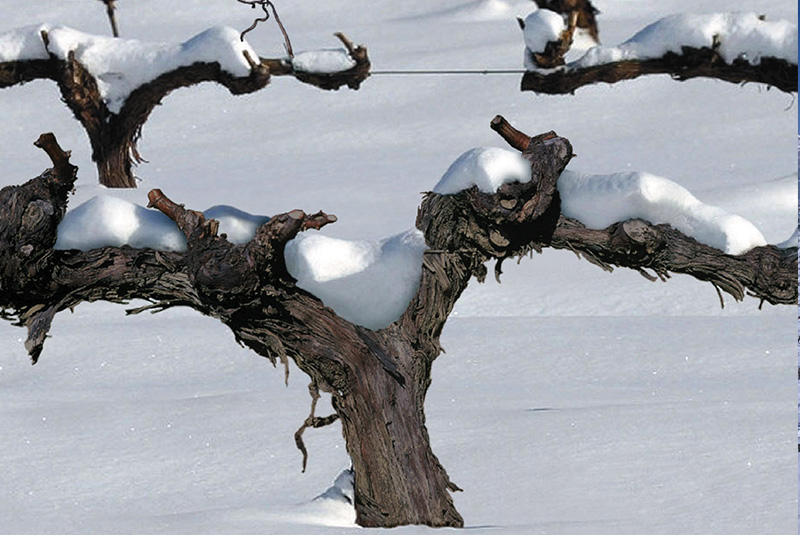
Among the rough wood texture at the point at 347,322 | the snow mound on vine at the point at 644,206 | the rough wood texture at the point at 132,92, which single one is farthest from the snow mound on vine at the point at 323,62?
the snow mound on vine at the point at 644,206

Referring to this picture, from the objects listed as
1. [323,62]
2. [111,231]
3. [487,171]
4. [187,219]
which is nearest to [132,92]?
[323,62]

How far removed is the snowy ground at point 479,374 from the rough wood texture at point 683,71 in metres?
1.45

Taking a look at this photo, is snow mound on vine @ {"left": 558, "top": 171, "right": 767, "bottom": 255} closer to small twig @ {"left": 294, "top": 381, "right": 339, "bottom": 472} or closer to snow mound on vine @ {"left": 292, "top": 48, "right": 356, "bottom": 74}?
small twig @ {"left": 294, "top": 381, "right": 339, "bottom": 472}

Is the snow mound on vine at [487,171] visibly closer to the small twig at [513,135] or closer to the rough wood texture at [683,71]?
the small twig at [513,135]

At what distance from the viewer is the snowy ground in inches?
199

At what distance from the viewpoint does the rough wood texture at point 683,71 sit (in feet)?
32.2

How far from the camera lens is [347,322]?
4.45 metres

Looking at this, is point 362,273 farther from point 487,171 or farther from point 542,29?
point 542,29

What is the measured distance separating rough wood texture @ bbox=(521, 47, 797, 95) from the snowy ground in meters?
1.45

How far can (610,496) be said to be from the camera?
498 centimetres

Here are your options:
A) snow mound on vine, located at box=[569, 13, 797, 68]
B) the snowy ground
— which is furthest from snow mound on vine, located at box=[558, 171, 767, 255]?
snow mound on vine, located at box=[569, 13, 797, 68]

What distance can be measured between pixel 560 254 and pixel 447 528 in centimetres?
589

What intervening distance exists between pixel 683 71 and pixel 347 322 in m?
6.49

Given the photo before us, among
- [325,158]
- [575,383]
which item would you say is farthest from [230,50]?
[575,383]
